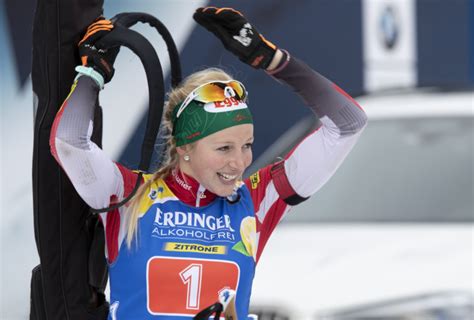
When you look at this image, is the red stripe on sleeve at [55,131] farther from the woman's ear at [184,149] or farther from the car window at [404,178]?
the car window at [404,178]

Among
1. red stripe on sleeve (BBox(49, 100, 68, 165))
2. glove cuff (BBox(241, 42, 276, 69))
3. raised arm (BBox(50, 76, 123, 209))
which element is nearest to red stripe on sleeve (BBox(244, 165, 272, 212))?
glove cuff (BBox(241, 42, 276, 69))

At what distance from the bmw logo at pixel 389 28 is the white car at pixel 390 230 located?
2.49 m

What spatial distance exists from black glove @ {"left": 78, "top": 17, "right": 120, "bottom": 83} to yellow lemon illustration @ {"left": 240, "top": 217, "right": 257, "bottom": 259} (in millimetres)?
530

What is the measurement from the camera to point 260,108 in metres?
7.07

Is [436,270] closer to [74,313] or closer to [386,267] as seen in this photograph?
[386,267]

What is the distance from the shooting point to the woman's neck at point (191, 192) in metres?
2.90

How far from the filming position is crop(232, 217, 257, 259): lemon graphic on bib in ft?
9.40

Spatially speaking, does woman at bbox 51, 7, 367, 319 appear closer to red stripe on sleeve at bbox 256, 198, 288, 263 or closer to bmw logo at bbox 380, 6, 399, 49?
red stripe on sleeve at bbox 256, 198, 288, 263

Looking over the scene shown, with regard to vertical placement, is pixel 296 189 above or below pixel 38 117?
below

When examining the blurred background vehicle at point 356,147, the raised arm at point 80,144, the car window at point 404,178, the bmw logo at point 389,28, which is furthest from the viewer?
the bmw logo at point 389,28

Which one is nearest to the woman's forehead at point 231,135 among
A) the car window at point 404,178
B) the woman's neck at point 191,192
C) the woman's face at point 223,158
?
the woman's face at point 223,158

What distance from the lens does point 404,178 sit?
4656 mm

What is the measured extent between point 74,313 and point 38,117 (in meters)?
0.53

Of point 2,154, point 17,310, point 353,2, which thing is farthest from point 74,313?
point 353,2
